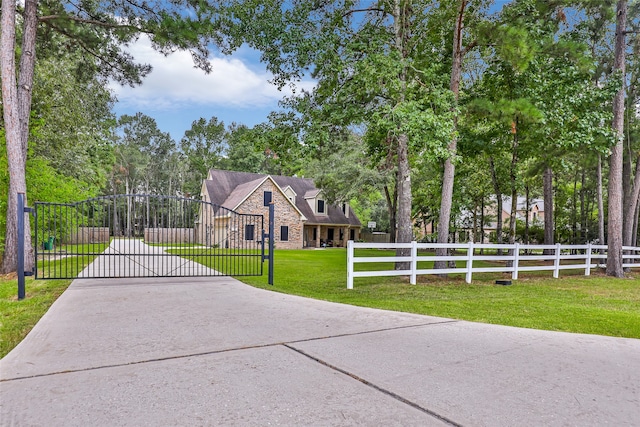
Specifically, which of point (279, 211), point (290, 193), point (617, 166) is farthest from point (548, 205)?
point (290, 193)

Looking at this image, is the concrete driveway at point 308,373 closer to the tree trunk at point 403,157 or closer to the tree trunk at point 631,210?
the tree trunk at point 403,157

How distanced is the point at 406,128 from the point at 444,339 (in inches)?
234

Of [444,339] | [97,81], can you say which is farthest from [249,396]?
[97,81]

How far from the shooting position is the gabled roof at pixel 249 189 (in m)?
30.6

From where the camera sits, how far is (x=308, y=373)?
3.57 m

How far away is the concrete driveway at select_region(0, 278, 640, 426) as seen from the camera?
2.79 metres

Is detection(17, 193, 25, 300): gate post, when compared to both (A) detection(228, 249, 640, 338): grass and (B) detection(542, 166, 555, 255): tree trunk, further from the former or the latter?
(B) detection(542, 166, 555, 255): tree trunk

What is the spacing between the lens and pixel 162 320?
5660mm

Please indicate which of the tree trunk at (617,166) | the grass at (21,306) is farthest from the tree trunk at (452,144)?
the grass at (21,306)

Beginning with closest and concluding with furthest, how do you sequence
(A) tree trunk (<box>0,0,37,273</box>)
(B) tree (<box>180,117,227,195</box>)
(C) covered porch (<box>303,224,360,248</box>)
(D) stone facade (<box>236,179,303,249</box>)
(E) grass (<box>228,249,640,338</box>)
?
(E) grass (<box>228,249,640,338</box>) → (A) tree trunk (<box>0,0,37,273</box>) → (D) stone facade (<box>236,179,303,249</box>) → (C) covered porch (<box>303,224,360,248</box>) → (B) tree (<box>180,117,227,195</box>)

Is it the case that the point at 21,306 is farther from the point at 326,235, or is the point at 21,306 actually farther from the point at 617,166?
the point at 326,235

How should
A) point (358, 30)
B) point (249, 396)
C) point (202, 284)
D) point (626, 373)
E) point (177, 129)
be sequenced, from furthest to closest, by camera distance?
point (177, 129) < point (358, 30) < point (202, 284) < point (626, 373) < point (249, 396)

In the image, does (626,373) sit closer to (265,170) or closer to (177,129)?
(265,170)

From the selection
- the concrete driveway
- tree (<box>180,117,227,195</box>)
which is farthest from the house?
the concrete driveway
